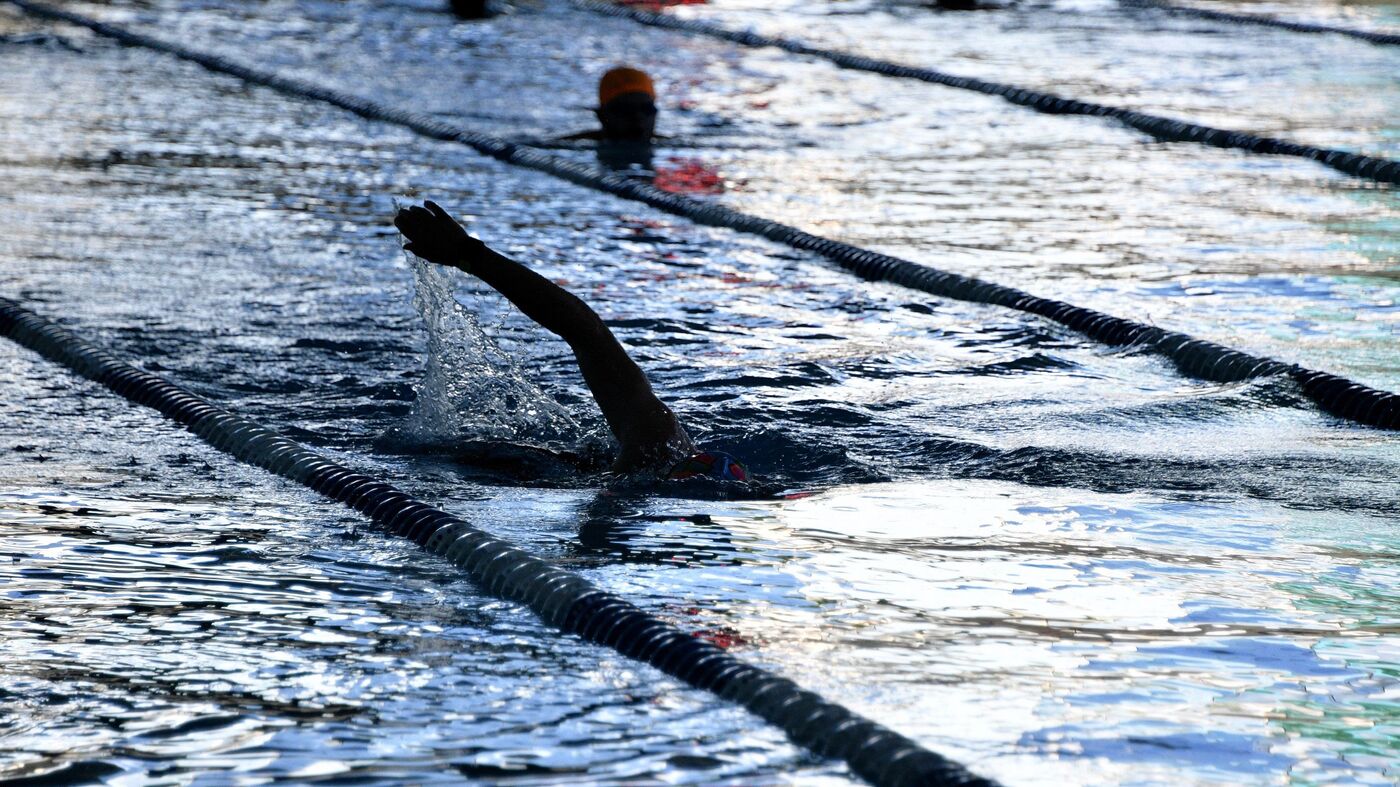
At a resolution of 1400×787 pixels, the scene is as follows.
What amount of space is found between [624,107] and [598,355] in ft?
16.4

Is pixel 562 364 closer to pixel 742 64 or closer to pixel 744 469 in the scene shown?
pixel 744 469

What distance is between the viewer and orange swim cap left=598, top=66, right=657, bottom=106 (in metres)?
8.55

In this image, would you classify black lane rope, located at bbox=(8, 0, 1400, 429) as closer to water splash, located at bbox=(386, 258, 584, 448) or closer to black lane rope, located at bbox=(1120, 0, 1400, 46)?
water splash, located at bbox=(386, 258, 584, 448)

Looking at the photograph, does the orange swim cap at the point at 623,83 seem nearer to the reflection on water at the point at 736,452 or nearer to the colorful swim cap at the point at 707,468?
the reflection on water at the point at 736,452

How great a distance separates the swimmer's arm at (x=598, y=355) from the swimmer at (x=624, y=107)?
16.0 feet

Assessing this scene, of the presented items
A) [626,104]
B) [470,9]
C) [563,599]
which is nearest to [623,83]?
[626,104]

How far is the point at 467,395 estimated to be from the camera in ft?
14.5

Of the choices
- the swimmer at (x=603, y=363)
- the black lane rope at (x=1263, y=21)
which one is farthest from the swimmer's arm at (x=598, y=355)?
the black lane rope at (x=1263, y=21)

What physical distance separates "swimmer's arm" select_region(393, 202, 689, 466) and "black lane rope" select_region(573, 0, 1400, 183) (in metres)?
4.80

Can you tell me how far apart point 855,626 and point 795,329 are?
8.32 ft

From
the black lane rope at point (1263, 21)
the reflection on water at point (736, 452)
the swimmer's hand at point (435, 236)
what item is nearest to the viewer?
the reflection on water at point (736, 452)

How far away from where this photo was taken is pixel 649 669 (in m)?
2.74

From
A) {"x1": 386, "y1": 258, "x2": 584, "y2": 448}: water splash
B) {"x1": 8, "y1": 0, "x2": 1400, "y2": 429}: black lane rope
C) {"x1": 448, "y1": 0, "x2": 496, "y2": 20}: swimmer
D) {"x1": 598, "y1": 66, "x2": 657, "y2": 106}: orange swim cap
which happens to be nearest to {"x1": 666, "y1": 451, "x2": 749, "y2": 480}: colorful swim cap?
{"x1": 386, "y1": 258, "x2": 584, "y2": 448}: water splash

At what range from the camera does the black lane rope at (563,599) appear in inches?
94.3
